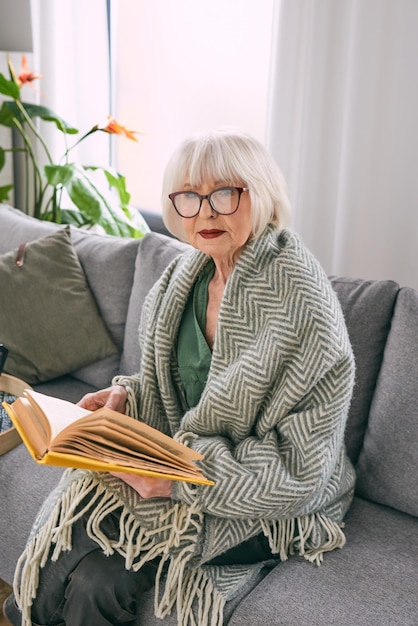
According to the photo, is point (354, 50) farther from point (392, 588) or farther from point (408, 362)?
point (392, 588)

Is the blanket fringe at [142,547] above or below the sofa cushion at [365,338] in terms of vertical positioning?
below

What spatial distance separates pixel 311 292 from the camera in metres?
1.36

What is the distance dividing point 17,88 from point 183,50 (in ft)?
2.25

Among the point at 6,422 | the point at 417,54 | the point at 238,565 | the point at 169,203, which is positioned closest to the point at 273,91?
the point at 417,54

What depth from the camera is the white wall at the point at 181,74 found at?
2.68 metres

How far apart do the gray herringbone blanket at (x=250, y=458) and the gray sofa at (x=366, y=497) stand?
0.06 m

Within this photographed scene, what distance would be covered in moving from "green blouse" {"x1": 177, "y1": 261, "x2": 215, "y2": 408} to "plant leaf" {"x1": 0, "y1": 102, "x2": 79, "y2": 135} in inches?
56.7

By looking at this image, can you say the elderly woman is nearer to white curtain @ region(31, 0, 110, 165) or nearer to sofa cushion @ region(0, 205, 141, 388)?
sofa cushion @ region(0, 205, 141, 388)

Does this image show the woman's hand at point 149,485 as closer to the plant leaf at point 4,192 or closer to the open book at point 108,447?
the open book at point 108,447

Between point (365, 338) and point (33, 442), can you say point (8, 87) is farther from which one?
point (33, 442)

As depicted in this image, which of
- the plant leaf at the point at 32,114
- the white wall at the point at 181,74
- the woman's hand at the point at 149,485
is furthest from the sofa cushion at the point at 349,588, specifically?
the plant leaf at the point at 32,114

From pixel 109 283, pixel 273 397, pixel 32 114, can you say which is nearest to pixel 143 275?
pixel 109 283

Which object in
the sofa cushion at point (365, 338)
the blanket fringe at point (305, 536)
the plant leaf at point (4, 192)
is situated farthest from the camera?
the plant leaf at point (4, 192)

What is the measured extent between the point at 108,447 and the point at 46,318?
1038mm
